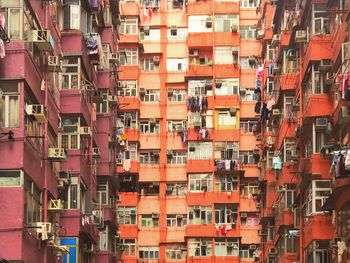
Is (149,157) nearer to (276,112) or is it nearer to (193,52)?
(193,52)

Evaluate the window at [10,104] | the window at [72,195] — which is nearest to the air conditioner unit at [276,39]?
the window at [72,195]

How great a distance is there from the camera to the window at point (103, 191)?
126 feet

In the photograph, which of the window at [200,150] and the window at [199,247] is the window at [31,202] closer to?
the window at [199,247]

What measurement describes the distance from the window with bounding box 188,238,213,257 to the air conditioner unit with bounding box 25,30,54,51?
93.9 ft

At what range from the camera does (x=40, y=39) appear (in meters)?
24.4

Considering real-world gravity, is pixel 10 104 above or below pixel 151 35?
below

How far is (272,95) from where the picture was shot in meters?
42.8

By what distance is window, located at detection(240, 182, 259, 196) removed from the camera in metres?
53.5

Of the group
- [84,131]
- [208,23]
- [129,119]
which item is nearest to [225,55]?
[208,23]

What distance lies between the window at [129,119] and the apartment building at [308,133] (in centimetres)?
1127

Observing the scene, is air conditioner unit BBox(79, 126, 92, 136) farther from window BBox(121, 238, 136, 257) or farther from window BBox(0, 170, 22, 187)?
window BBox(121, 238, 136, 257)

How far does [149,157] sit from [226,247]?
655 centimetres

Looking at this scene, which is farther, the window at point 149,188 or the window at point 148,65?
the window at point 148,65

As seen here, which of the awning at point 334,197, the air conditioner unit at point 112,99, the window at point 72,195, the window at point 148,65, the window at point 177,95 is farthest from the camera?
the window at point 148,65
